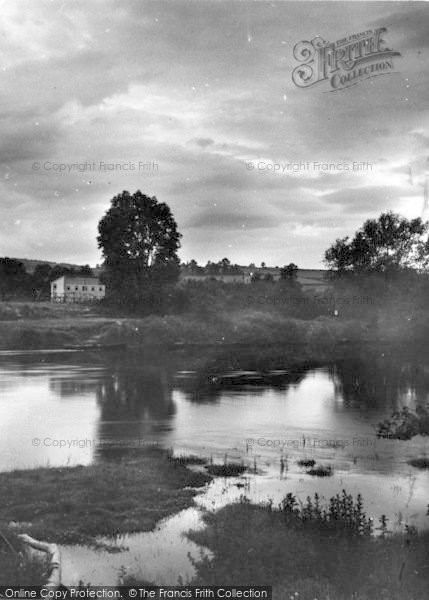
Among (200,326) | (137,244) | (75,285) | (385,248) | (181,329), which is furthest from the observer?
(75,285)

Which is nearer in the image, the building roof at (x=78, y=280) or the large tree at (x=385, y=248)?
the large tree at (x=385, y=248)

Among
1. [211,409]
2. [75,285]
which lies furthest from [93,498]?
[75,285]

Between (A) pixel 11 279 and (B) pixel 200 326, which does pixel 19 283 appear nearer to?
(A) pixel 11 279

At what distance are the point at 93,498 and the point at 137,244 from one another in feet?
252

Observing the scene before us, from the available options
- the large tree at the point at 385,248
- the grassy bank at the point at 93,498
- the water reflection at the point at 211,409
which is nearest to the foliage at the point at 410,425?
the grassy bank at the point at 93,498

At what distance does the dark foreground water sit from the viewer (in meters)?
17.5

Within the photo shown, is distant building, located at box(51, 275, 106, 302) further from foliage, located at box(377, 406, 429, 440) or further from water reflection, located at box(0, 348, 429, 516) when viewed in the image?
foliage, located at box(377, 406, 429, 440)

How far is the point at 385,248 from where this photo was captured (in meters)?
109

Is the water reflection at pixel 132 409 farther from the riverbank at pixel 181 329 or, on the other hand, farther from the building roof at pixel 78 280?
the building roof at pixel 78 280

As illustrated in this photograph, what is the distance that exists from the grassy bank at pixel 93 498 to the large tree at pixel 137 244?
6805 cm

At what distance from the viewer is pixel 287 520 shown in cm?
1680

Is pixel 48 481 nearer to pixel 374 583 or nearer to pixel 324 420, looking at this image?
pixel 374 583

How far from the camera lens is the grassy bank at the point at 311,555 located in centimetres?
1300

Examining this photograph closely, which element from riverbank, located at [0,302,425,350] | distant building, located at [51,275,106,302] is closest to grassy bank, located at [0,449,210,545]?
riverbank, located at [0,302,425,350]
